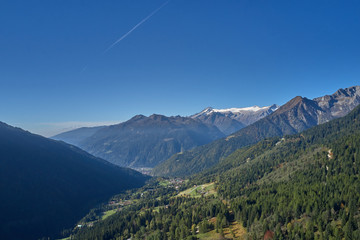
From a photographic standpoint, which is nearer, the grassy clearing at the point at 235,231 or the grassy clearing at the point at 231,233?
the grassy clearing at the point at 235,231

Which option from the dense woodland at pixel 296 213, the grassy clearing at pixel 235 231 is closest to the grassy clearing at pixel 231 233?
the grassy clearing at pixel 235 231

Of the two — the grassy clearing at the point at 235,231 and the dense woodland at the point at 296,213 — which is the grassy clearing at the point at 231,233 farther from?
the dense woodland at the point at 296,213

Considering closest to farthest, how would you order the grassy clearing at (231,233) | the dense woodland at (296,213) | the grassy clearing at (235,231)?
the dense woodland at (296,213) → the grassy clearing at (235,231) → the grassy clearing at (231,233)

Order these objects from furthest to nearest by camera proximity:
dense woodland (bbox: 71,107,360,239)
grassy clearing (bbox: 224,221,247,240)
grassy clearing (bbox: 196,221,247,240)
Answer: grassy clearing (bbox: 196,221,247,240) → grassy clearing (bbox: 224,221,247,240) → dense woodland (bbox: 71,107,360,239)

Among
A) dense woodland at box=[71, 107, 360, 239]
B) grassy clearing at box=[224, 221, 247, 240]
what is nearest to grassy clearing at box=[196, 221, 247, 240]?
grassy clearing at box=[224, 221, 247, 240]

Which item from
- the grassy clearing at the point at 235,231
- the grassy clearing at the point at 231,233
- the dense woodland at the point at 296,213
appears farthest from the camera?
the grassy clearing at the point at 231,233

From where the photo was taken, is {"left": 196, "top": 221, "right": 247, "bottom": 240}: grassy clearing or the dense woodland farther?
{"left": 196, "top": 221, "right": 247, "bottom": 240}: grassy clearing

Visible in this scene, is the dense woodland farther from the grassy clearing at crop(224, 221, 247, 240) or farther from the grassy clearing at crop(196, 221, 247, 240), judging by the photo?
the grassy clearing at crop(224, 221, 247, 240)

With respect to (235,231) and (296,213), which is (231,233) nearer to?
(235,231)

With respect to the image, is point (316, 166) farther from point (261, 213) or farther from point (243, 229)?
point (243, 229)

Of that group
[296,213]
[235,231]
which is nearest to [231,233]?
[235,231]

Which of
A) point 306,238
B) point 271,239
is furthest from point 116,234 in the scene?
point 306,238
